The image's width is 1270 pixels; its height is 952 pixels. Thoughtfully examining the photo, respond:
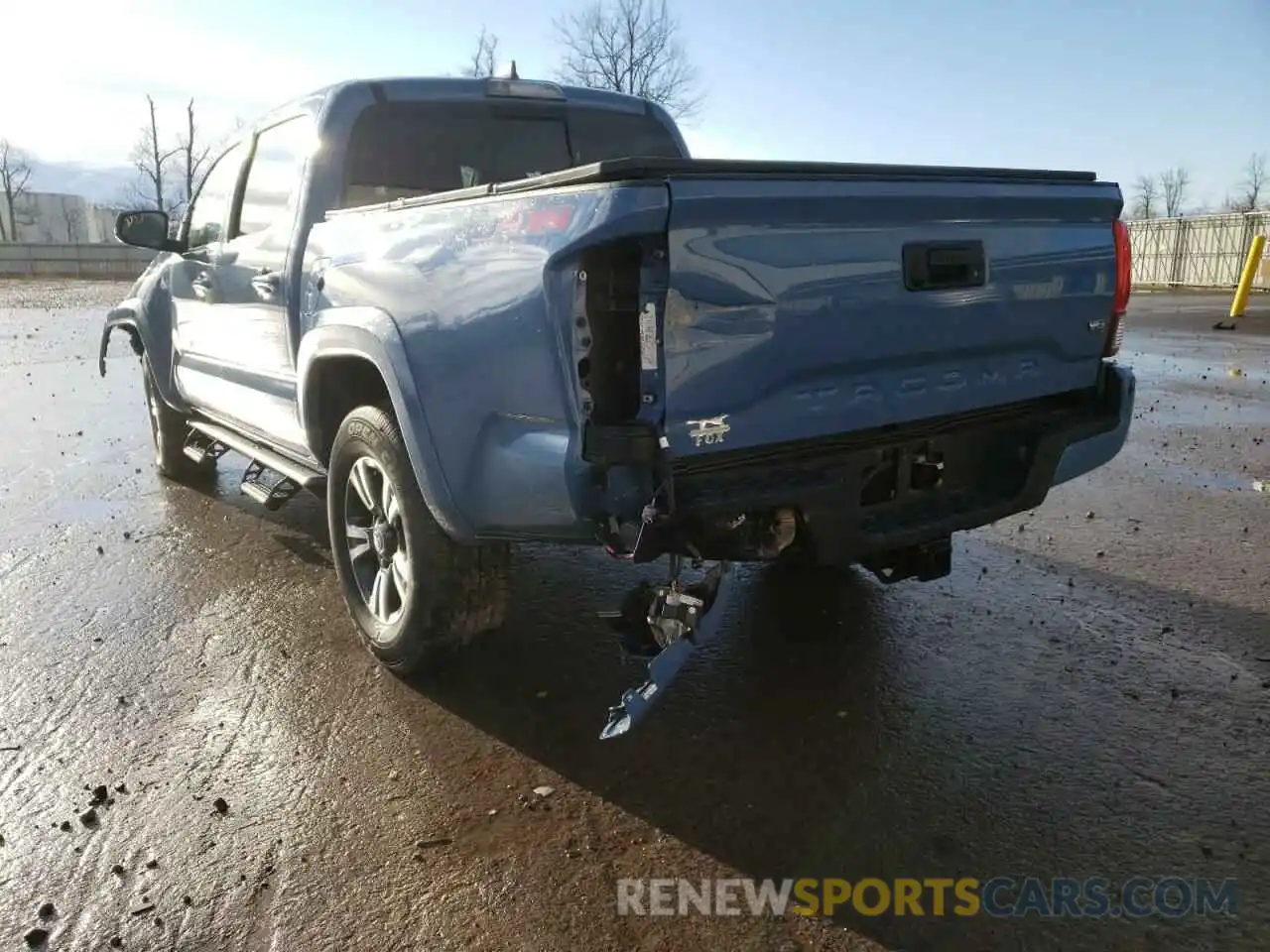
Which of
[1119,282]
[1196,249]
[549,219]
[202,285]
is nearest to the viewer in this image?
[549,219]

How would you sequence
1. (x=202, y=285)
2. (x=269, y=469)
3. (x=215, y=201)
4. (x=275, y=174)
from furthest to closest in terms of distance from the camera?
(x=215, y=201) → (x=202, y=285) → (x=269, y=469) → (x=275, y=174)

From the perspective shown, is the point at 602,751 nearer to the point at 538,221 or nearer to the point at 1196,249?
the point at 538,221

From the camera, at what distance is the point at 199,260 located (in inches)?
209

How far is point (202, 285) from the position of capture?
207 inches

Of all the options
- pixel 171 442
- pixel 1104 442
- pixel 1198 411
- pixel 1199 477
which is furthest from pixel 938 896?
pixel 1198 411

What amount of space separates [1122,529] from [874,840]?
3.49 m

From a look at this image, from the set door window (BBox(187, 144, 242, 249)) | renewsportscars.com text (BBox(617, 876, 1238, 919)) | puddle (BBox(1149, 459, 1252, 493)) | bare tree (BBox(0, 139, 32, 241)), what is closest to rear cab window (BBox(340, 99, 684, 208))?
door window (BBox(187, 144, 242, 249))

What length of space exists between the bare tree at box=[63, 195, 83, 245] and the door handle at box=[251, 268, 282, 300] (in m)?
116

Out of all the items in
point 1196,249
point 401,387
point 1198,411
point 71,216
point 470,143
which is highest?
point 470,143

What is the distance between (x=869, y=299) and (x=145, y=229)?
14.8ft

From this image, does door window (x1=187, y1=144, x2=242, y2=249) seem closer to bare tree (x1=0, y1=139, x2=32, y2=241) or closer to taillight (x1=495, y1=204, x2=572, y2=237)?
taillight (x1=495, y1=204, x2=572, y2=237)

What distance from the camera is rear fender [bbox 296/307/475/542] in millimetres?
3027

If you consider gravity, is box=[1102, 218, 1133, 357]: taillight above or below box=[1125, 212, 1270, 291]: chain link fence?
above

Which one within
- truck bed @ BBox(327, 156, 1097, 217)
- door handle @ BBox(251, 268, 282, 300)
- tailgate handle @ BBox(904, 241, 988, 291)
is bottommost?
door handle @ BBox(251, 268, 282, 300)
